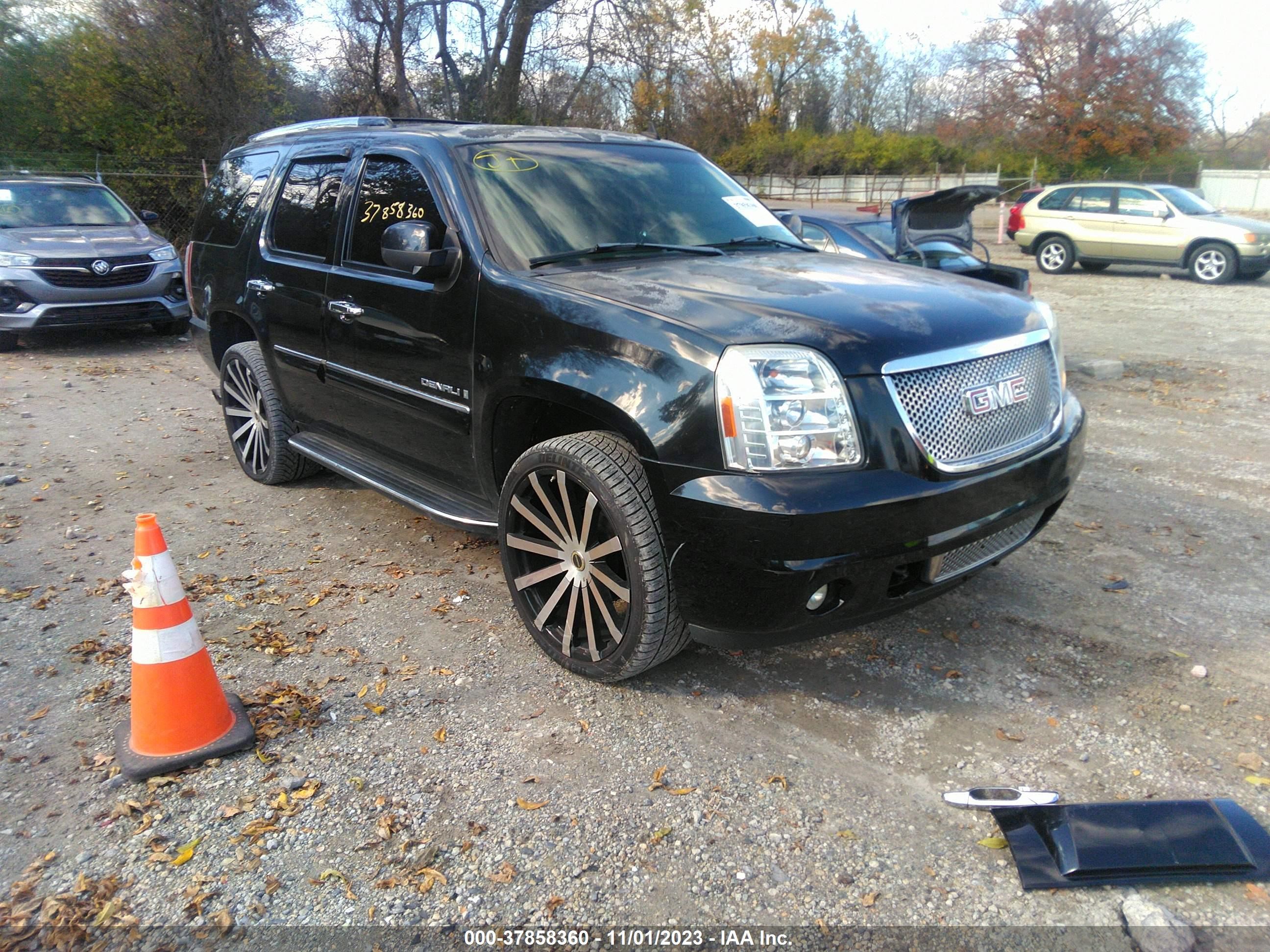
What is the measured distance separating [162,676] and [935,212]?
8.13 metres

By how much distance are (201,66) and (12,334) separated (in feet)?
29.6

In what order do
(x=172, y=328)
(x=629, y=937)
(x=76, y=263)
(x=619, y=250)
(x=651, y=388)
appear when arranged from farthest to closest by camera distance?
1. (x=172, y=328)
2. (x=76, y=263)
3. (x=619, y=250)
4. (x=651, y=388)
5. (x=629, y=937)

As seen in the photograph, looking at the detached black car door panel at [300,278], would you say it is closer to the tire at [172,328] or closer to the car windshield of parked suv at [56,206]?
the tire at [172,328]

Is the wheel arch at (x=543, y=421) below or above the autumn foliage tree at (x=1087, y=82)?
below

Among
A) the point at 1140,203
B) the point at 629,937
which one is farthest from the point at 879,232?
the point at 1140,203

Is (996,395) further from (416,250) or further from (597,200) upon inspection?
(416,250)

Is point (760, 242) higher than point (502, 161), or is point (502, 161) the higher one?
point (502, 161)

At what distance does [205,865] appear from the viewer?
8.30ft

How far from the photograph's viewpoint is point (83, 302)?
1004cm

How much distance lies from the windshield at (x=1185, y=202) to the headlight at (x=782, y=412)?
16.2 metres

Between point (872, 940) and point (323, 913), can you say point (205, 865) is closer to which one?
point (323, 913)

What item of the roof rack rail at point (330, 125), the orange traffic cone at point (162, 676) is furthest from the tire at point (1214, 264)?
the orange traffic cone at point (162, 676)

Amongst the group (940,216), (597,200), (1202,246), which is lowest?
(1202,246)

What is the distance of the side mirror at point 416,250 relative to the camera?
356cm
